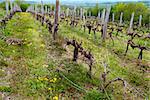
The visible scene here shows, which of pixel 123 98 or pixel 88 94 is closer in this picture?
pixel 88 94

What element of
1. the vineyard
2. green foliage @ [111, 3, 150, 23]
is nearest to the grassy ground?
the vineyard

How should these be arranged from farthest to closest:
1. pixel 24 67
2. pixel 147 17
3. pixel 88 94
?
pixel 147 17 < pixel 24 67 < pixel 88 94

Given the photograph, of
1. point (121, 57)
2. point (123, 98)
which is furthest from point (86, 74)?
point (121, 57)

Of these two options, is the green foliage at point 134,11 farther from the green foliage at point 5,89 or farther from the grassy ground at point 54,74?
the green foliage at point 5,89

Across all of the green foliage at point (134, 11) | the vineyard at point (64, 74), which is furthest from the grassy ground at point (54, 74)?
A: the green foliage at point (134, 11)

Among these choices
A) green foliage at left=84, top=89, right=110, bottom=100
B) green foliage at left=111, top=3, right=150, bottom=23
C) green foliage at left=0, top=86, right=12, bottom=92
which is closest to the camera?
green foliage at left=84, top=89, right=110, bottom=100

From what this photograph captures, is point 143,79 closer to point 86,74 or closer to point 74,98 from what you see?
point 86,74

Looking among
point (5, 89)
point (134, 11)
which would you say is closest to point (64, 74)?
point (5, 89)

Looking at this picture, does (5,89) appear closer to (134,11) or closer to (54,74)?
(54,74)

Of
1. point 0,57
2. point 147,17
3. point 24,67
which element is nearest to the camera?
point 24,67

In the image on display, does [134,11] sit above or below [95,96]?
below

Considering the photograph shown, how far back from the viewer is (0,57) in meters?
10.7

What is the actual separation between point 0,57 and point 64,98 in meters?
3.80

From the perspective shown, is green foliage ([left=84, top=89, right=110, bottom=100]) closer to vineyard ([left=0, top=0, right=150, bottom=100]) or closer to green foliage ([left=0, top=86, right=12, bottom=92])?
vineyard ([left=0, top=0, right=150, bottom=100])
